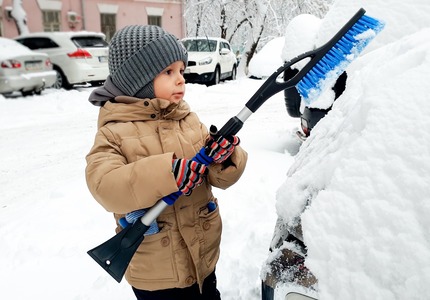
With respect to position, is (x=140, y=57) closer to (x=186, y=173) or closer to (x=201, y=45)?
(x=186, y=173)

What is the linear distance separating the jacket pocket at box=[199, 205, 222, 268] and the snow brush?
263 mm

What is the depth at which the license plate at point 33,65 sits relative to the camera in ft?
27.1

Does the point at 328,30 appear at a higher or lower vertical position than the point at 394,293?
A: lower

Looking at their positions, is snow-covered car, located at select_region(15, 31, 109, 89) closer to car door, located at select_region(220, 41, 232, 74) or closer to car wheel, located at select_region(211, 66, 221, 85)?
car wheel, located at select_region(211, 66, 221, 85)

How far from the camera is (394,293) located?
75cm

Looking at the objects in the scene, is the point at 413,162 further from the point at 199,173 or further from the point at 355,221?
the point at 199,173

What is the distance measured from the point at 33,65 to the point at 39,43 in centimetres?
193

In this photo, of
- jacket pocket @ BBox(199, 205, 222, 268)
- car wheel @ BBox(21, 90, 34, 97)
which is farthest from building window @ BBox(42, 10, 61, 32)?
jacket pocket @ BBox(199, 205, 222, 268)

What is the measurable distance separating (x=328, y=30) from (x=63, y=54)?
25.4ft

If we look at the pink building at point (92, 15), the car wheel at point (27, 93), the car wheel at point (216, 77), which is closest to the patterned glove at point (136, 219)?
the car wheel at point (27, 93)

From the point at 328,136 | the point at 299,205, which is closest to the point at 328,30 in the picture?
the point at 328,136

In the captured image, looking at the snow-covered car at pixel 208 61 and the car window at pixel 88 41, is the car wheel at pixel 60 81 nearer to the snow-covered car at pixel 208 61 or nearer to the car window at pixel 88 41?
the car window at pixel 88 41

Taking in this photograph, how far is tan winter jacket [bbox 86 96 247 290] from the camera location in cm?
137

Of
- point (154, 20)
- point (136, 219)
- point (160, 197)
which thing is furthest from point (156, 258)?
point (154, 20)
